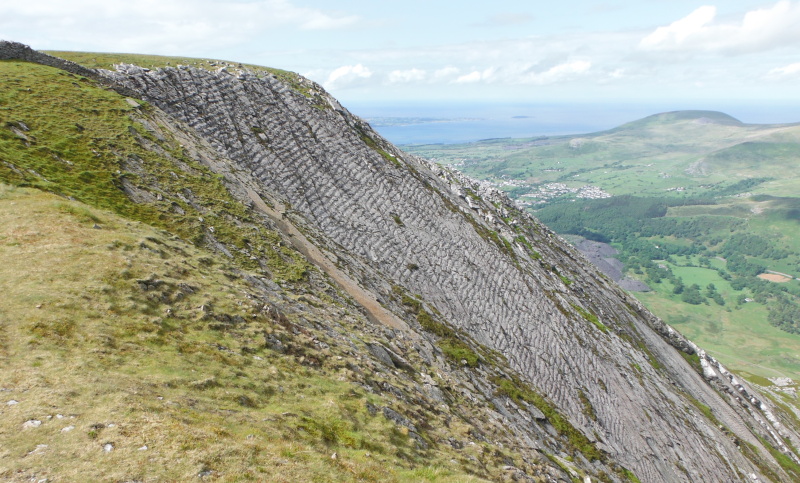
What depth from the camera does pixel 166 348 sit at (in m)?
19.3

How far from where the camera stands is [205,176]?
4256cm

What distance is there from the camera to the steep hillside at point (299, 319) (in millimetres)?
16266

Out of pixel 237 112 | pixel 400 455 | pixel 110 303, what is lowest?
pixel 400 455

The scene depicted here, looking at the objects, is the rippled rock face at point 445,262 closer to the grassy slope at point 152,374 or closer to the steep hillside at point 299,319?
the steep hillside at point 299,319

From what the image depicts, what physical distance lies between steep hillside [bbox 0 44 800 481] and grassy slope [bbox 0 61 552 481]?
5.0 inches

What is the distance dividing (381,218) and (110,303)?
150 feet

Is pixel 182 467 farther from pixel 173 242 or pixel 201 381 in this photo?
pixel 173 242

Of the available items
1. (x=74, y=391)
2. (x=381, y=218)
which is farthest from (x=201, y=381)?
(x=381, y=218)

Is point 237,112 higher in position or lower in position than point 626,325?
higher

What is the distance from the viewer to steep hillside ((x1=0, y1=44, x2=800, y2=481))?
53.4ft

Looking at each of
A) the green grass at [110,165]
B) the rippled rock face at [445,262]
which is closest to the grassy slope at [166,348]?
the green grass at [110,165]

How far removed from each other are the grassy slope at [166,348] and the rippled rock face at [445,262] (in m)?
16.7

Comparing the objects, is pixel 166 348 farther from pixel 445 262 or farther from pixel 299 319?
pixel 445 262

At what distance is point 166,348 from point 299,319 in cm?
961
